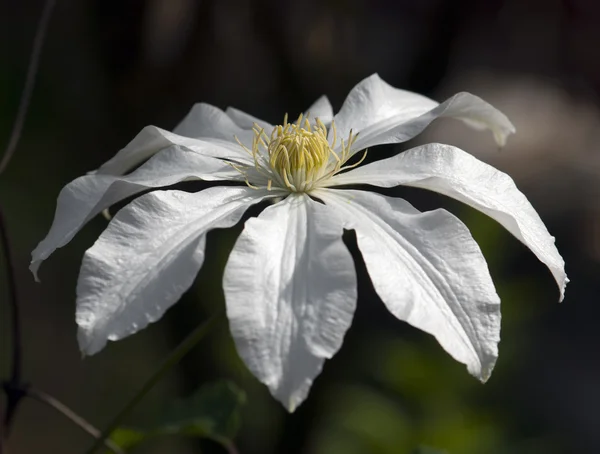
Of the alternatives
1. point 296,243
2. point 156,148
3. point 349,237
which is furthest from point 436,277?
point 349,237

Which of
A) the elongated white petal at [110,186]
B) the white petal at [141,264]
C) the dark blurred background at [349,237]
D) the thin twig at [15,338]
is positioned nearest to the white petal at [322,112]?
the elongated white petal at [110,186]

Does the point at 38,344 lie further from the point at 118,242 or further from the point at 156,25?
the point at 118,242

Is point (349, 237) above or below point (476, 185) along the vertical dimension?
below

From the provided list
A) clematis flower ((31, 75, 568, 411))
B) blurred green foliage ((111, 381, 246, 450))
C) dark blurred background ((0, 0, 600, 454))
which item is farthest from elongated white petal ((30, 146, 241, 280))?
dark blurred background ((0, 0, 600, 454))

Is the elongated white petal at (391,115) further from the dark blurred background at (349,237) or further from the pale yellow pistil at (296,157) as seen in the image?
the dark blurred background at (349,237)

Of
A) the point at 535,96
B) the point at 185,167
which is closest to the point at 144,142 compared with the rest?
the point at 185,167

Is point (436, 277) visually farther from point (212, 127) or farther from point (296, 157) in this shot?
point (212, 127)

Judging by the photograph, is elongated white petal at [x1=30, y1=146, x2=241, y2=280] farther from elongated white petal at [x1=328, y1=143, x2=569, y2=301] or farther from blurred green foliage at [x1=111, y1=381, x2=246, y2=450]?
blurred green foliage at [x1=111, y1=381, x2=246, y2=450]
